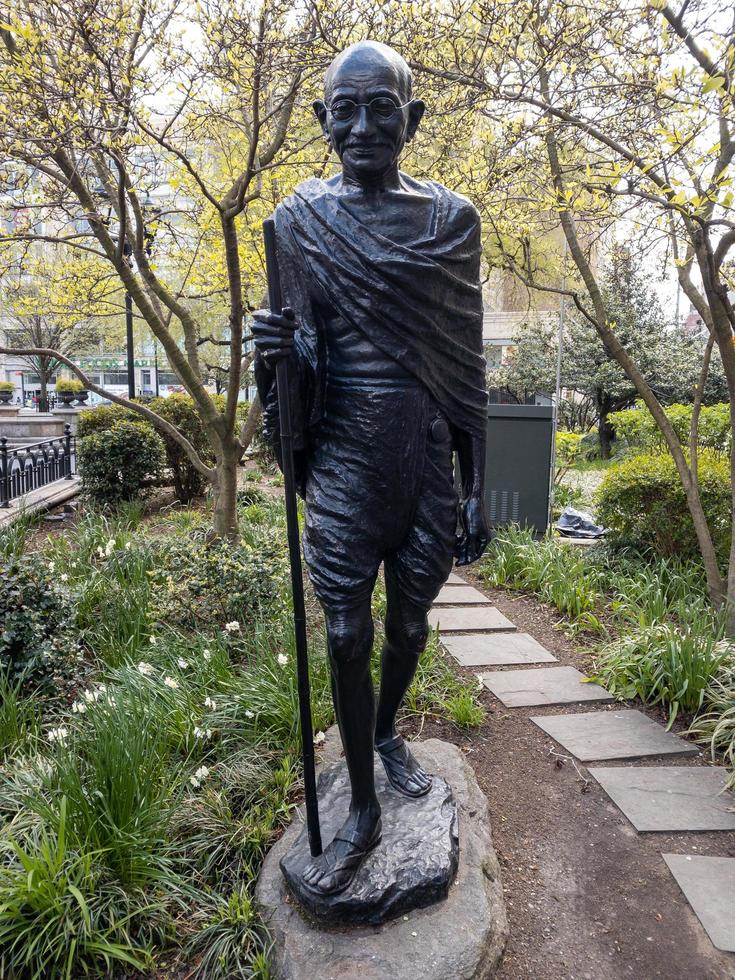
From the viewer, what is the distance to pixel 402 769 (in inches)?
103

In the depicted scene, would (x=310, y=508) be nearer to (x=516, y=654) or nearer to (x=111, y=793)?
(x=111, y=793)

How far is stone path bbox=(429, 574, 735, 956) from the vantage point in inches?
101

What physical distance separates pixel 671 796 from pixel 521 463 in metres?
4.77

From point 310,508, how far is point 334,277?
72 centimetres

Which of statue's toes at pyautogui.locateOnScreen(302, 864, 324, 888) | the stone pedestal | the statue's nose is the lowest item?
the stone pedestal

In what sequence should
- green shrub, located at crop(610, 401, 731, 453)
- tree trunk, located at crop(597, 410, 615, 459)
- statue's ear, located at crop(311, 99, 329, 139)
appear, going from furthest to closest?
tree trunk, located at crop(597, 410, 615, 459), green shrub, located at crop(610, 401, 731, 453), statue's ear, located at crop(311, 99, 329, 139)

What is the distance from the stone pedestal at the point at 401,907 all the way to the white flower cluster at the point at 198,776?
1.48 feet

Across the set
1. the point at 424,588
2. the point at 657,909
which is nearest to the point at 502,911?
the point at 657,909

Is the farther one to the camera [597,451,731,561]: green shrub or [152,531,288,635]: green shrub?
[597,451,731,561]: green shrub

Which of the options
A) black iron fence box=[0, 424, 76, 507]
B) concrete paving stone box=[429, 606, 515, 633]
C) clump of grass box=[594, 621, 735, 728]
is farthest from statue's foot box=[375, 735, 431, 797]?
black iron fence box=[0, 424, 76, 507]

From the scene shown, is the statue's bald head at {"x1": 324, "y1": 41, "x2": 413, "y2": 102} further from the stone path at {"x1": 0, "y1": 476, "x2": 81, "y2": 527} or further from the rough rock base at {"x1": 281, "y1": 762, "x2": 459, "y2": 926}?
the stone path at {"x1": 0, "y1": 476, "x2": 81, "y2": 527}

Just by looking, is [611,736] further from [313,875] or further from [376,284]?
[376,284]

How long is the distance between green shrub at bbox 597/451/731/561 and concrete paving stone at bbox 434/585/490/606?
156 cm

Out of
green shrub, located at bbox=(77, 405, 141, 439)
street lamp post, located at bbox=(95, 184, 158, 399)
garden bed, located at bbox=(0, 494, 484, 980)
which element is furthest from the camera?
green shrub, located at bbox=(77, 405, 141, 439)
